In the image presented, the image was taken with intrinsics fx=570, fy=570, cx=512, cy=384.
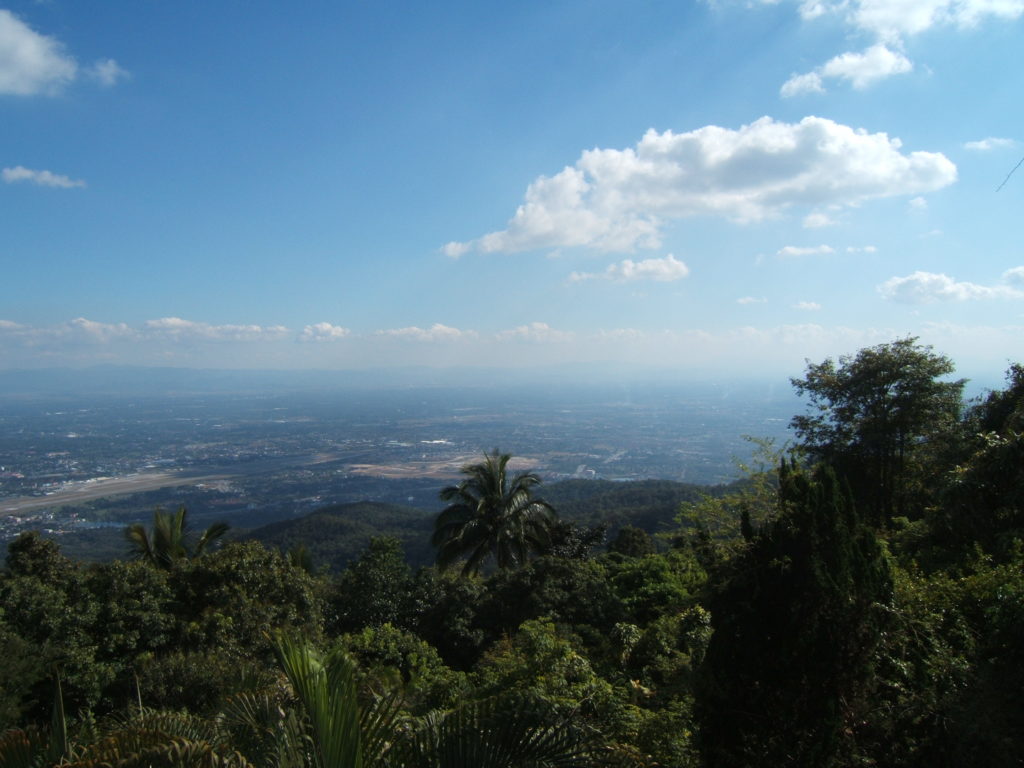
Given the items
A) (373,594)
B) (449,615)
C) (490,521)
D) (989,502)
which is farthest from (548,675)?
(490,521)

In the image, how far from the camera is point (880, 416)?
579 inches

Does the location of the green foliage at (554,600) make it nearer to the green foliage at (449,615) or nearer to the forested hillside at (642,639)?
the forested hillside at (642,639)

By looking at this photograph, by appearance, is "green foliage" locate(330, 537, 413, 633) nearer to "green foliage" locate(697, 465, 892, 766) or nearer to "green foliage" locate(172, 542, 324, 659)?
"green foliage" locate(172, 542, 324, 659)


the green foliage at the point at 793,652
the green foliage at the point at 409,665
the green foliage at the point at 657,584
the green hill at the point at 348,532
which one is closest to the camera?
the green foliage at the point at 793,652

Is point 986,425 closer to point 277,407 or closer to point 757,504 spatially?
point 757,504

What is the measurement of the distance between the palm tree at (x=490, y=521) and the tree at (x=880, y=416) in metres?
8.28

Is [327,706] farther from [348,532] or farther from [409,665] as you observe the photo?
[348,532]

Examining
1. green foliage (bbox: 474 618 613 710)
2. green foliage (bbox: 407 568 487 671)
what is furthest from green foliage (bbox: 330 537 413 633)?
green foliage (bbox: 474 618 613 710)

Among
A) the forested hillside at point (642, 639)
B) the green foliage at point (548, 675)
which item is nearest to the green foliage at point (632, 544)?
the forested hillside at point (642, 639)

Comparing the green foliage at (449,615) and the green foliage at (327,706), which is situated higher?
the green foliage at (327,706)

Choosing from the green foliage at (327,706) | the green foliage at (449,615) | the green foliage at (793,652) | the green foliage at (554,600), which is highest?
the green foliage at (327,706)

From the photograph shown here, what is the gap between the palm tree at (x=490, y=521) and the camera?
696 inches

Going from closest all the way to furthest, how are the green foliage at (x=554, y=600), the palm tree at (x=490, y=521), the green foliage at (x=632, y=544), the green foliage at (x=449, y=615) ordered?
1. the green foliage at (x=554, y=600)
2. the green foliage at (x=449, y=615)
3. the palm tree at (x=490, y=521)
4. the green foliage at (x=632, y=544)

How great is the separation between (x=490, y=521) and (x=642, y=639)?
1010cm
